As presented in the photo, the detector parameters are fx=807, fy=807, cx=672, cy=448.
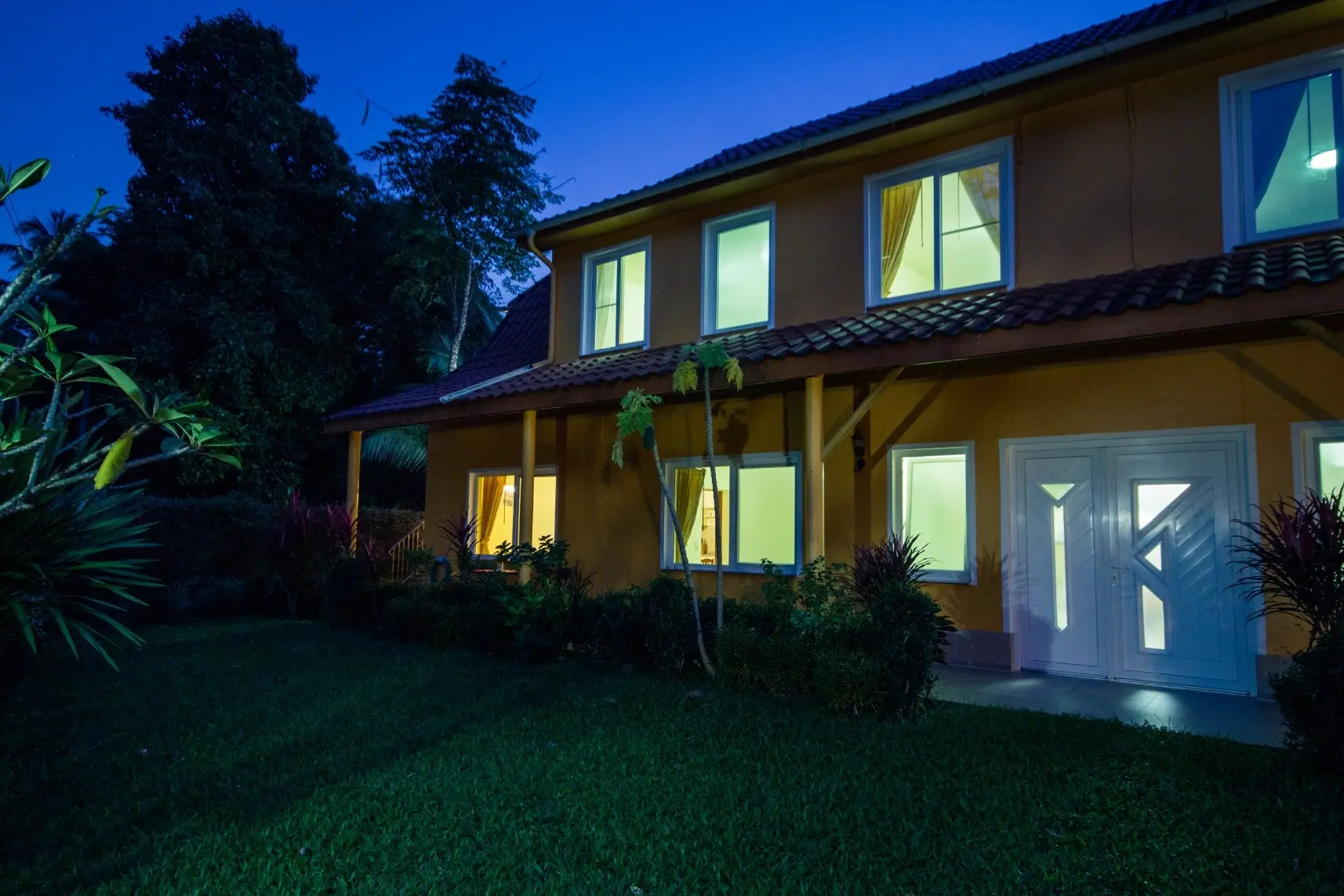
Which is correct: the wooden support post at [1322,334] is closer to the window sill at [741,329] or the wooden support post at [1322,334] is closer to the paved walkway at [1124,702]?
the paved walkway at [1124,702]

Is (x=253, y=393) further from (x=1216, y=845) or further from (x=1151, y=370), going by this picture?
(x=1216, y=845)

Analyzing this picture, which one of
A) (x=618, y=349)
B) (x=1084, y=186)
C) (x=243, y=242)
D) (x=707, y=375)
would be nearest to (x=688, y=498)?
(x=618, y=349)

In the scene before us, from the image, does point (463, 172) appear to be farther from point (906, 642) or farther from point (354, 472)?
point (906, 642)

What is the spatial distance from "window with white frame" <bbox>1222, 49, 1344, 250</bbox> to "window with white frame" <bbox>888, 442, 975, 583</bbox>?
3117 millimetres

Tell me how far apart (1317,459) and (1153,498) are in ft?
4.07

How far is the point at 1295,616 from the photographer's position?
650cm

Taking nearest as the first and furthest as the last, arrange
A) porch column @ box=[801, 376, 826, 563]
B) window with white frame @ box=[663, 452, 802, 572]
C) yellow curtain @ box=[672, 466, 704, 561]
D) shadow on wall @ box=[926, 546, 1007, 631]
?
porch column @ box=[801, 376, 826, 563] → shadow on wall @ box=[926, 546, 1007, 631] → window with white frame @ box=[663, 452, 802, 572] → yellow curtain @ box=[672, 466, 704, 561]

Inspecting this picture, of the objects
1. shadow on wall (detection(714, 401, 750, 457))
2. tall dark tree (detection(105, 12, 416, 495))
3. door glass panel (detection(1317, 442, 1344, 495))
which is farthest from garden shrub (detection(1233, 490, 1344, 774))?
tall dark tree (detection(105, 12, 416, 495))

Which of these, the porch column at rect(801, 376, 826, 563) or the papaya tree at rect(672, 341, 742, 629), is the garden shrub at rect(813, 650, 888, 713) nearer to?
the papaya tree at rect(672, 341, 742, 629)

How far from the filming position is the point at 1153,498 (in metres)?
7.41

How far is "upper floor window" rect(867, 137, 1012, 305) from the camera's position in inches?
328

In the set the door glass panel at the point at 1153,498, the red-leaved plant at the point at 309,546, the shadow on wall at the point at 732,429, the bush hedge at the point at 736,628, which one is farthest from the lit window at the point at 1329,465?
the red-leaved plant at the point at 309,546

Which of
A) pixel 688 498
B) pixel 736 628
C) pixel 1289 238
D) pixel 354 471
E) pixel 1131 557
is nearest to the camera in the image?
pixel 1289 238

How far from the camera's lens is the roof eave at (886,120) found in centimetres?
682
